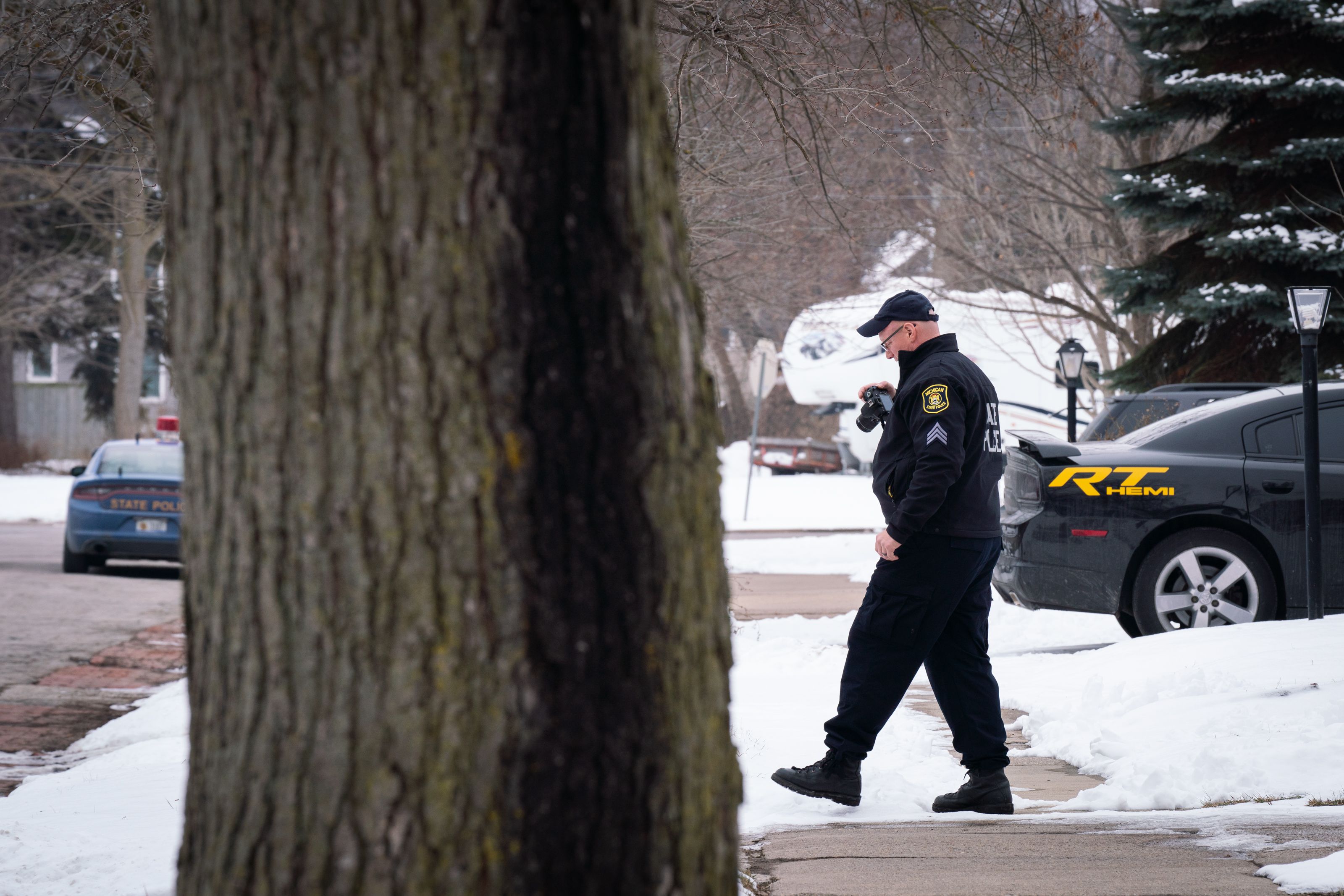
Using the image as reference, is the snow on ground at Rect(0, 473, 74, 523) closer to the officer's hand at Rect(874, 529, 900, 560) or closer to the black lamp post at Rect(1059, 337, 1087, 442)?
the black lamp post at Rect(1059, 337, 1087, 442)

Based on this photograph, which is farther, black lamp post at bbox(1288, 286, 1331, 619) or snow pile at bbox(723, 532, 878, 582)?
snow pile at bbox(723, 532, 878, 582)

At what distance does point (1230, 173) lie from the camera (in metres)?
14.9

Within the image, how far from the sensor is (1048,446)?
8.34 metres

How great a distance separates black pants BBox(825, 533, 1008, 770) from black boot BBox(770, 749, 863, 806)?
0.16 ft

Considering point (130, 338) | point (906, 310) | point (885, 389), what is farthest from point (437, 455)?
point (130, 338)

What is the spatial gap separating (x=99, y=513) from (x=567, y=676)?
12.8m

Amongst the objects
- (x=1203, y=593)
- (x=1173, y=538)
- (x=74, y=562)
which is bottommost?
(x=1203, y=593)

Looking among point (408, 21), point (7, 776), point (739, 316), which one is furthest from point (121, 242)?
point (408, 21)

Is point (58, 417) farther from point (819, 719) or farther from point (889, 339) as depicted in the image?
point (889, 339)

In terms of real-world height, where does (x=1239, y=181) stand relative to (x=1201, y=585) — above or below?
above

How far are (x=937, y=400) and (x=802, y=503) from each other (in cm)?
2057

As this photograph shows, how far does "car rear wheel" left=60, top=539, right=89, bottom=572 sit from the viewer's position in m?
13.8

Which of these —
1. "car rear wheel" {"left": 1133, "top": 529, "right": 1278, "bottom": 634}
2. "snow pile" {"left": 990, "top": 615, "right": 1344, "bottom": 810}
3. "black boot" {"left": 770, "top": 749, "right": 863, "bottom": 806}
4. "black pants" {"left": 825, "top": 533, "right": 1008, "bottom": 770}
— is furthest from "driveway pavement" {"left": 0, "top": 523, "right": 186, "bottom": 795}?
"car rear wheel" {"left": 1133, "top": 529, "right": 1278, "bottom": 634}

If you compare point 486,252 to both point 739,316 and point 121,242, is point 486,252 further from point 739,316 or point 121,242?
point 739,316
